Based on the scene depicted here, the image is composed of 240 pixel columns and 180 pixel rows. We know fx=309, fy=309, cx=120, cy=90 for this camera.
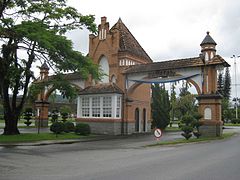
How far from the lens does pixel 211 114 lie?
2528 centimetres

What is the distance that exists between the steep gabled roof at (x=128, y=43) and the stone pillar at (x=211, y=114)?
10.2 m

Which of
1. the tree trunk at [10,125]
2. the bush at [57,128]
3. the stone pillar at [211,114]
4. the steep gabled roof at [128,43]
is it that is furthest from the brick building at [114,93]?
the tree trunk at [10,125]

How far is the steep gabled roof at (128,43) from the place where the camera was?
32969 millimetres

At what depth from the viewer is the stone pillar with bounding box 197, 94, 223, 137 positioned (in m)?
25.0

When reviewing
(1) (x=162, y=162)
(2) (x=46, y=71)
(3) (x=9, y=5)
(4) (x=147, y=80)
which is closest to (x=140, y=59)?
(4) (x=147, y=80)

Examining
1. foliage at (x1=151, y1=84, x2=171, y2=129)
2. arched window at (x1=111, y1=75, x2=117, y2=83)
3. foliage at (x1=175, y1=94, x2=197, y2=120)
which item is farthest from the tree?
foliage at (x1=175, y1=94, x2=197, y2=120)

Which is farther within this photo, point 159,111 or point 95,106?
point 159,111

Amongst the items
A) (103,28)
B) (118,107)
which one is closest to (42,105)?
(118,107)

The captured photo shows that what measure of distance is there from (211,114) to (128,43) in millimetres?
13162

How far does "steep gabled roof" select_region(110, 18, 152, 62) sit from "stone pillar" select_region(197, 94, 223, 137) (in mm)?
10220

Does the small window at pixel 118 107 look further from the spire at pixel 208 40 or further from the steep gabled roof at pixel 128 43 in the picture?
the spire at pixel 208 40

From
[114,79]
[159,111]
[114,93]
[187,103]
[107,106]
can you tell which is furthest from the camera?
[187,103]

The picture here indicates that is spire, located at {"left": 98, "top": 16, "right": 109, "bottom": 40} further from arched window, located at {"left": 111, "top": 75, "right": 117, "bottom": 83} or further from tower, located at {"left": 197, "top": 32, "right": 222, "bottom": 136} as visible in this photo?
tower, located at {"left": 197, "top": 32, "right": 222, "bottom": 136}

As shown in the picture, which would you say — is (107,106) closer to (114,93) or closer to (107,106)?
(107,106)
